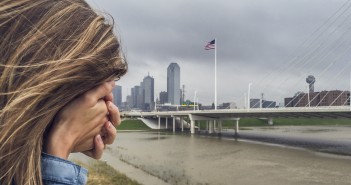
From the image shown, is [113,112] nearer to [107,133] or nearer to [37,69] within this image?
[107,133]

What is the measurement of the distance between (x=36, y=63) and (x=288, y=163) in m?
21.9

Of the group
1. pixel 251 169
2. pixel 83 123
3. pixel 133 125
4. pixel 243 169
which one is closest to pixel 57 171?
pixel 83 123

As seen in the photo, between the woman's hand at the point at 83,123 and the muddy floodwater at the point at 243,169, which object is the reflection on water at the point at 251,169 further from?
the woman's hand at the point at 83,123

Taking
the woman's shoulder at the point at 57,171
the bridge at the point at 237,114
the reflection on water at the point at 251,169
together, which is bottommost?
the reflection on water at the point at 251,169

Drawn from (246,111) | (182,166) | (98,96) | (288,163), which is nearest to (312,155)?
(288,163)

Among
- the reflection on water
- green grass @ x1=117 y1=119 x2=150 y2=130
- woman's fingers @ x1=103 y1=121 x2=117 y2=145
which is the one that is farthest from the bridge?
woman's fingers @ x1=103 y1=121 x2=117 y2=145

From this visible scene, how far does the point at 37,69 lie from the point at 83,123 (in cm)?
19

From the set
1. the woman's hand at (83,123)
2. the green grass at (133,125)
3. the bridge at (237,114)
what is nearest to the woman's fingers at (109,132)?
the woman's hand at (83,123)

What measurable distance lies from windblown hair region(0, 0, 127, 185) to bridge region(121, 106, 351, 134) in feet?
53.8

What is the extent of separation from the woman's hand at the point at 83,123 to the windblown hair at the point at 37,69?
0.08 ft

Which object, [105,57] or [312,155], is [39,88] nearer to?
[105,57]

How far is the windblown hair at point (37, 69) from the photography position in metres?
0.82

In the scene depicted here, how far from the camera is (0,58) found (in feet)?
2.90

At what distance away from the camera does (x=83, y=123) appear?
0.97 metres
